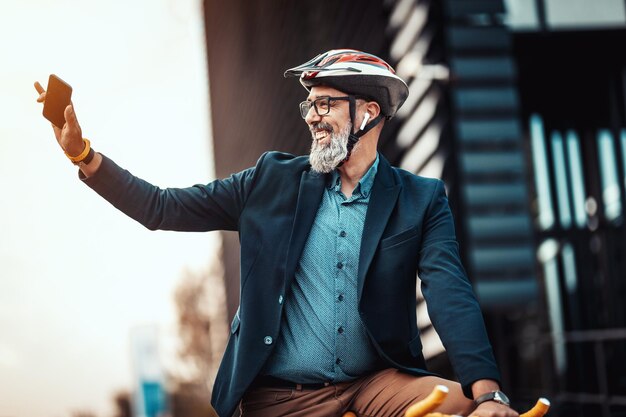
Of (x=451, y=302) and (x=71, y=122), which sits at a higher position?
(x=71, y=122)

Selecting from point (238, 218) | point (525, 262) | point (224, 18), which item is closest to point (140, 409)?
point (224, 18)

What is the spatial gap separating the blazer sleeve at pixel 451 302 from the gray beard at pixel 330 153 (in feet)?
1.17

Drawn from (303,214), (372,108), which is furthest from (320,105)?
(303,214)

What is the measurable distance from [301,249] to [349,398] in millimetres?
524

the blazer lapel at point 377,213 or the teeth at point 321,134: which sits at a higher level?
the teeth at point 321,134

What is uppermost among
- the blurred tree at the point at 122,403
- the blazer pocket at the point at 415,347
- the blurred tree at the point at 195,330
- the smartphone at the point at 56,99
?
the smartphone at the point at 56,99

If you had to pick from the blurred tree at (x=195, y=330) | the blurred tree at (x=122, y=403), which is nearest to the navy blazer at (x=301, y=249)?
the blurred tree at (x=195, y=330)

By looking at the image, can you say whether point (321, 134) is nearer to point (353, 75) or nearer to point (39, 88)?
point (353, 75)

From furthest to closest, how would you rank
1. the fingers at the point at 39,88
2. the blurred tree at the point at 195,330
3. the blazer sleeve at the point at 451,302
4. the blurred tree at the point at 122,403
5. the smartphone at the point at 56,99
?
the blurred tree at the point at 122,403 < the blurred tree at the point at 195,330 < the fingers at the point at 39,88 < the smartphone at the point at 56,99 < the blazer sleeve at the point at 451,302

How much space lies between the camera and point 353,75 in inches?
146

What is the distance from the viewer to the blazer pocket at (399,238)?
141 inches

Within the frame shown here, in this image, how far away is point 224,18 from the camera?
26.4m

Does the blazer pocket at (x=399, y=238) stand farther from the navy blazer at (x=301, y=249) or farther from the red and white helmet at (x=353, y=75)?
the red and white helmet at (x=353, y=75)

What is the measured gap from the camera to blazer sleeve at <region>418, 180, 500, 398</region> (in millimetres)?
3275
